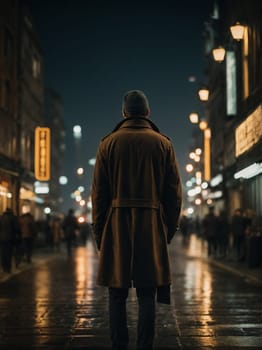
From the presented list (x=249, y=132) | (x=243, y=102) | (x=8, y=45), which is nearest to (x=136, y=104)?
(x=249, y=132)

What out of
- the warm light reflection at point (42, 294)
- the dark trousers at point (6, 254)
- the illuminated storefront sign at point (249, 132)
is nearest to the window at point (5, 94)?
the illuminated storefront sign at point (249, 132)

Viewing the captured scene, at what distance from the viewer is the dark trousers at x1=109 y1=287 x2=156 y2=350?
5828 millimetres

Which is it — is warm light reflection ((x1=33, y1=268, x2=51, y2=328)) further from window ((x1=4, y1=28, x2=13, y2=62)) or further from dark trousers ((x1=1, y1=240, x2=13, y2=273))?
window ((x1=4, y1=28, x2=13, y2=62))

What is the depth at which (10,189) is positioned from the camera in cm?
4312

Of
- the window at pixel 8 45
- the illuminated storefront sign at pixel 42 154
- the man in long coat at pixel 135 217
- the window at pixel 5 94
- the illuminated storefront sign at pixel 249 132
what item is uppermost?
the window at pixel 8 45

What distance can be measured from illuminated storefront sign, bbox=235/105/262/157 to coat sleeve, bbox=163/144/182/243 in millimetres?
21982

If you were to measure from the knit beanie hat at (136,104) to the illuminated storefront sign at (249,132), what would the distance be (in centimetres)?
2187

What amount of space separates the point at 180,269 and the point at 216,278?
13.2 feet

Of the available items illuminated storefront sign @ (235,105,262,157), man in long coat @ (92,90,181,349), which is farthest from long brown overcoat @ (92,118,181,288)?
illuminated storefront sign @ (235,105,262,157)

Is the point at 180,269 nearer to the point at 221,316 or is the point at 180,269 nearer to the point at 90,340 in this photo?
the point at 221,316

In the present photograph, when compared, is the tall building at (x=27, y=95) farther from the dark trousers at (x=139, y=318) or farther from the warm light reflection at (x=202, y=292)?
the dark trousers at (x=139, y=318)

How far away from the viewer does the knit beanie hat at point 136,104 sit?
618 cm

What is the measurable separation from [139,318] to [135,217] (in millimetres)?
775

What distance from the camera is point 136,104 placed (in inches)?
243
